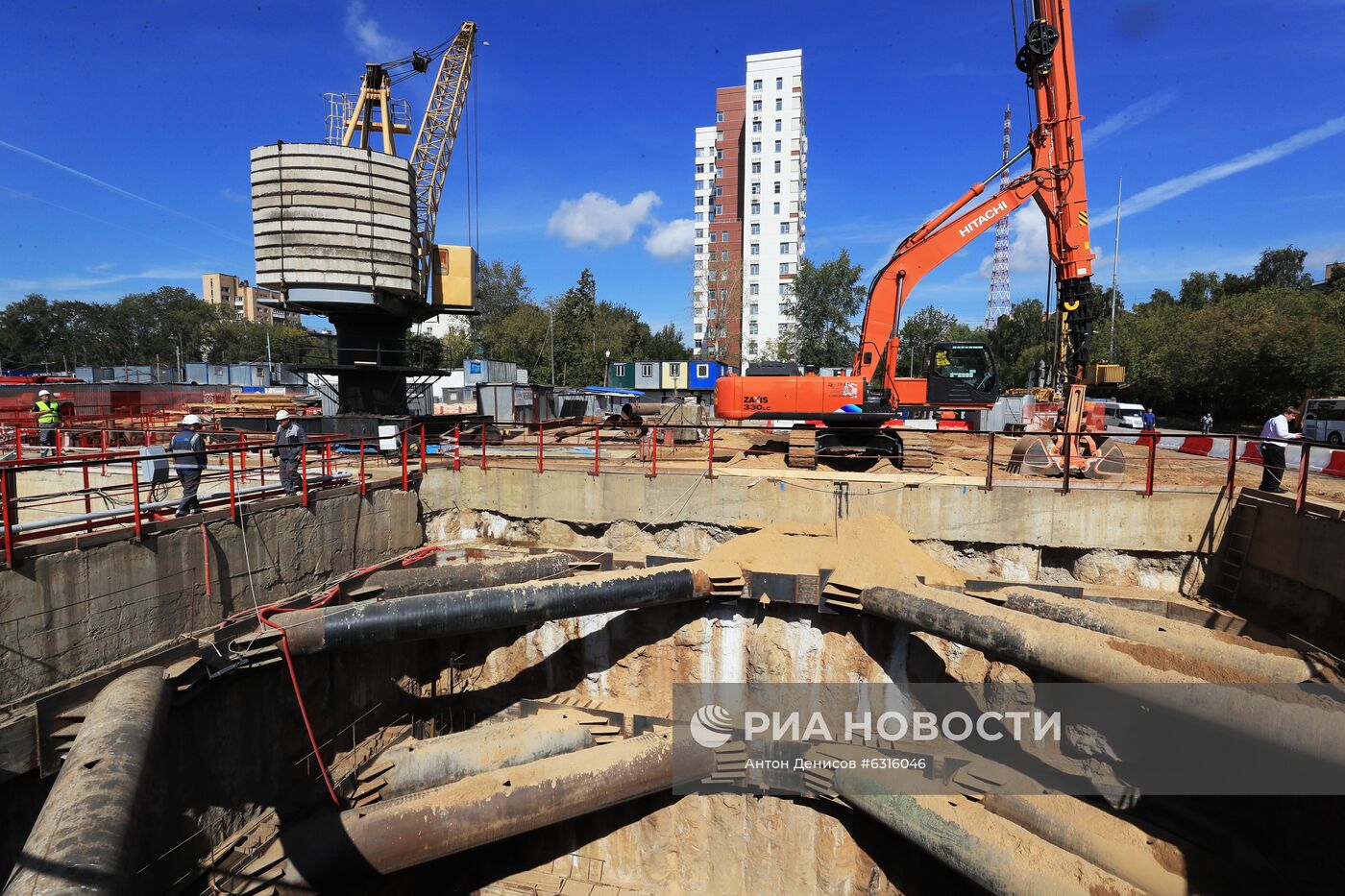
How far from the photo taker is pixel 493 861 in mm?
8461

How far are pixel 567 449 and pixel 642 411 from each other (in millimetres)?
7948

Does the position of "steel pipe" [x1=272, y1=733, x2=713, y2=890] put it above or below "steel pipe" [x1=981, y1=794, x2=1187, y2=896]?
below

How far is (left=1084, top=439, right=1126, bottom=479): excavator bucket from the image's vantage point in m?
10.9

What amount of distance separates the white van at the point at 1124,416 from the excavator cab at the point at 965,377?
13525 millimetres

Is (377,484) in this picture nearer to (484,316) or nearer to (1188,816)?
(1188,816)

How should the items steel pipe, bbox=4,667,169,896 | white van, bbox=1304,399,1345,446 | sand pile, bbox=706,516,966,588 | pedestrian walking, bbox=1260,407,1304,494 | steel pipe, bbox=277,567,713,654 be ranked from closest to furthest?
Result: steel pipe, bbox=4,667,169,896, steel pipe, bbox=277,567,713,654, pedestrian walking, bbox=1260,407,1304,494, sand pile, bbox=706,516,966,588, white van, bbox=1304,399,1345,446

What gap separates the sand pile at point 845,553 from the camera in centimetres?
860

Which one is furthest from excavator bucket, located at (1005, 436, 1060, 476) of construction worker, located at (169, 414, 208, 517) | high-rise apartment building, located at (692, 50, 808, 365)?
high-rise apartment building, located at (692, 50, 808, 365)

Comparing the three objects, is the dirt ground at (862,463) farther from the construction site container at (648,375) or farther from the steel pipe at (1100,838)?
the construction site container at (648,375)

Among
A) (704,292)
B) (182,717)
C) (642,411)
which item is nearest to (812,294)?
(704,292)

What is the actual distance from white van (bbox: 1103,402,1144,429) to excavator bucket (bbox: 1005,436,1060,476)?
65.4ft

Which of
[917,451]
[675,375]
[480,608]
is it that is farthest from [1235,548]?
[675,375]

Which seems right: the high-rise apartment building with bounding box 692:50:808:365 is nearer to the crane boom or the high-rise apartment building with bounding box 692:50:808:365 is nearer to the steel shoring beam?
the crane boom

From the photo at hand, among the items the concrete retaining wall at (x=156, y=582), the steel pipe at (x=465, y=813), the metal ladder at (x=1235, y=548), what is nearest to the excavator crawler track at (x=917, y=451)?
the metal ladder at (x=1235, y=548)
